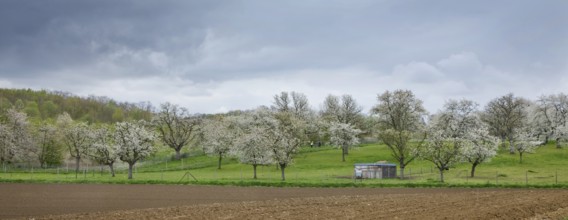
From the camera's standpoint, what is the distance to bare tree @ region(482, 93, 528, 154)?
353 ft

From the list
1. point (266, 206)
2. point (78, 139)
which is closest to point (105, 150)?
point (78, 139)

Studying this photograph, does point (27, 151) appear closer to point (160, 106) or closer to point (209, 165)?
point (160, 106)

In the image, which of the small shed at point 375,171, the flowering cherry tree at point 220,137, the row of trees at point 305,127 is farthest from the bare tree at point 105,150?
the small shed at point 375,171

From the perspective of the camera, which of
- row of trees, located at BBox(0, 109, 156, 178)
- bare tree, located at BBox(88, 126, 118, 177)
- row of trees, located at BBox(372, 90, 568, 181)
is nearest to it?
bare tree, located at BBox(88, 126, 118, 177)

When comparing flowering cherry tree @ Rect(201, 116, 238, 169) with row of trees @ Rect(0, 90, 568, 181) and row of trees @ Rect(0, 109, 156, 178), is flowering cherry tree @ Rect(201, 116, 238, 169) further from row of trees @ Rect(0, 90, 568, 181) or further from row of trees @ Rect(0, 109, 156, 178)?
row of trees @ Rect(0, 109, 156, 178)

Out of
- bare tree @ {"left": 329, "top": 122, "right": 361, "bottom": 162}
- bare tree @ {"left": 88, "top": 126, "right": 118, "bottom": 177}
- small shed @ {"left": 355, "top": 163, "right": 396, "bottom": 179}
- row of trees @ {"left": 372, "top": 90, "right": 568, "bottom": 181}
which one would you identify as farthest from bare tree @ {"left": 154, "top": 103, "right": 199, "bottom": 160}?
small shed @ {"left": 355, "top": 163, "right": 396, "bottom": 179}

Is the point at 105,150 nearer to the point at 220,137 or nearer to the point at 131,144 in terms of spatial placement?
the point at 131,144

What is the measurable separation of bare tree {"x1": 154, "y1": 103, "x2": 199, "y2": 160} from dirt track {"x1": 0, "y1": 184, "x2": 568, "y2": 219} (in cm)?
7442

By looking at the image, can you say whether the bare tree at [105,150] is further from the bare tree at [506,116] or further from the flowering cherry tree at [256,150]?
the bare tree at [506,116]

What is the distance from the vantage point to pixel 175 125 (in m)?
128

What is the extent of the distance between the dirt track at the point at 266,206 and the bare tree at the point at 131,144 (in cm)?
2897

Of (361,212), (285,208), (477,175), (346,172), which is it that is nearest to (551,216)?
(361,212)

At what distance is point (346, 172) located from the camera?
83.8 m

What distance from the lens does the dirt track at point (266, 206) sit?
1231 inches
